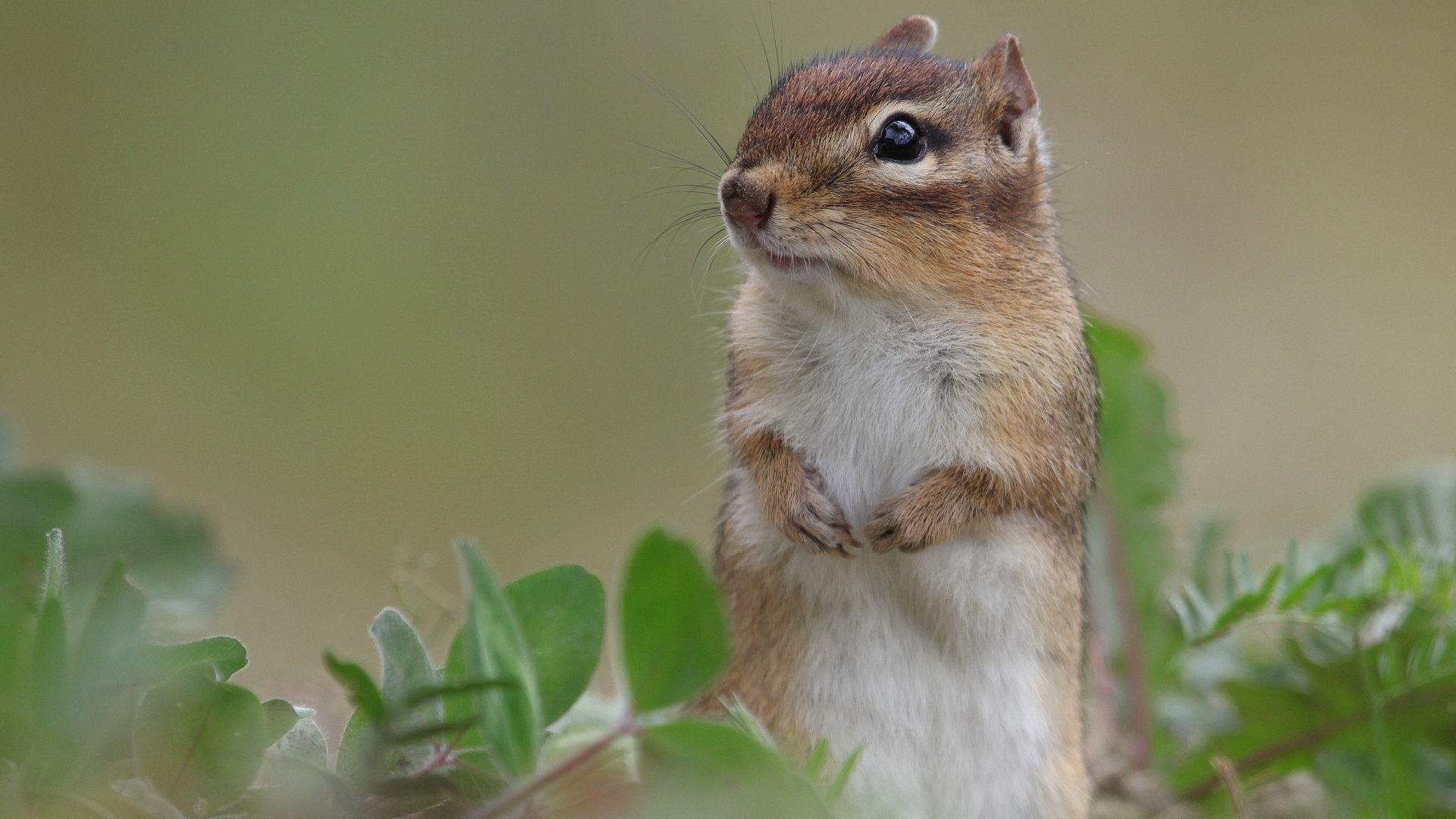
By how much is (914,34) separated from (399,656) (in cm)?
138

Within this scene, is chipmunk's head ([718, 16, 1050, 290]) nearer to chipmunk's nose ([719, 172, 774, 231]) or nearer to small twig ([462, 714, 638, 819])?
chipmunk's nose ([719, 172, 774, 231])

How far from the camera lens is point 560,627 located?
0.82 meters

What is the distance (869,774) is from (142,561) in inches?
31.5

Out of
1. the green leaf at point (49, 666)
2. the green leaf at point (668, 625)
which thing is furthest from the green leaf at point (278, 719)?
the green leaf at point (668, 625)

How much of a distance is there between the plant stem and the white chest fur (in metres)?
0.38

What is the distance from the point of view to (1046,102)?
3.85m

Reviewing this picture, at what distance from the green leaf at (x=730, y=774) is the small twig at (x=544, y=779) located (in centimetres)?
3

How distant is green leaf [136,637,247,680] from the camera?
0.77 metres

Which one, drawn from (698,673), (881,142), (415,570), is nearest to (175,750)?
(698,673)

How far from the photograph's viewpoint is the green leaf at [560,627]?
2.68 feet

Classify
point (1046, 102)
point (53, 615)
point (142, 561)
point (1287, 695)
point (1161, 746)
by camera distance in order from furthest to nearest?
point (1046, 102) → point (1161, 746) → point (1287, 695) → point (142, 561) → point (53, 615)

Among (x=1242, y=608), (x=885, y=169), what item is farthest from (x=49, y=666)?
(x=1242, y=608)

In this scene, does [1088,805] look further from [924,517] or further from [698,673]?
[698,673]

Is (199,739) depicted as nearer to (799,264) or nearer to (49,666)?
(49,666)
